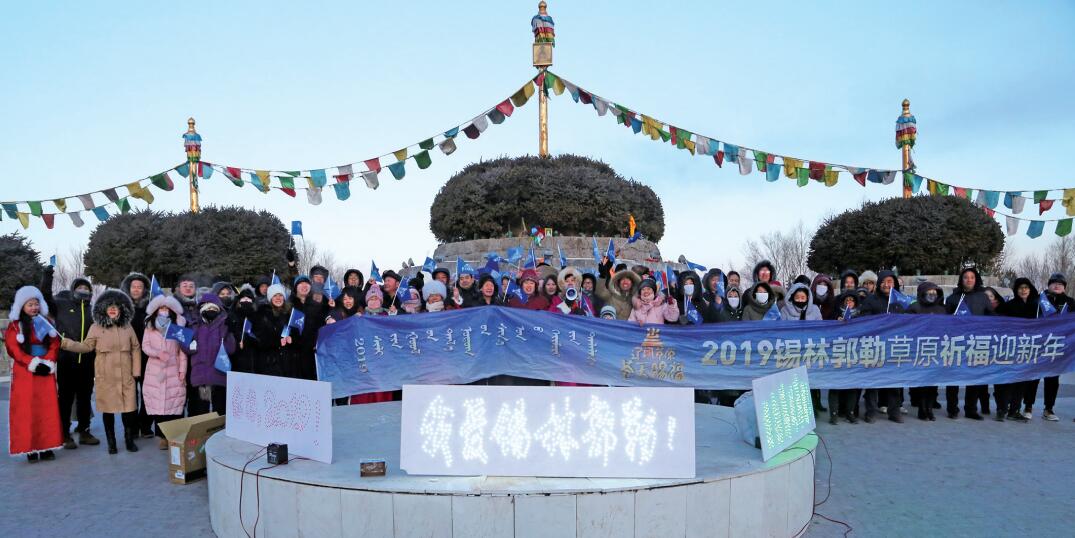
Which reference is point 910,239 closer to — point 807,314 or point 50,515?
point 807,314

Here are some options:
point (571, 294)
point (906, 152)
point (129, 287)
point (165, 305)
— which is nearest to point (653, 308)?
point (571, 294)

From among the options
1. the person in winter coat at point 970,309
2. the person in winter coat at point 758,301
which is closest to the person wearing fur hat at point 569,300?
the person in winter coat at point 758,301

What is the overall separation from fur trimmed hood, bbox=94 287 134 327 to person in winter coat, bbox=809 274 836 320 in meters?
7.99

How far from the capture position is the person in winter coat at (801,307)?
7996 millimetres

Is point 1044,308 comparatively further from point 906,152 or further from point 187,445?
point 906,152

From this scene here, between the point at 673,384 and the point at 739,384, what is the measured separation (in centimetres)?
77

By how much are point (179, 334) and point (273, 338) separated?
962 millimetres

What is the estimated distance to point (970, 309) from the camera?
841 cm

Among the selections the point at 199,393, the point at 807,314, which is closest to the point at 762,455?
the point at 807,314

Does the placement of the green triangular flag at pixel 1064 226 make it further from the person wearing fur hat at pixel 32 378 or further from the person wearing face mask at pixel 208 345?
the person wearing fur hat at pixel 32 378

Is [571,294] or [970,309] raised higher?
[571,294]

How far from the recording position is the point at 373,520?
3.61 m

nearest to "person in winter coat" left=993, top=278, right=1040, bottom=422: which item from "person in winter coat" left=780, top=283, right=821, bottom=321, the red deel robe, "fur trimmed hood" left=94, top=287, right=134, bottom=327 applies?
"person in winter coat" left=780, top=283, right=821, bottom=321

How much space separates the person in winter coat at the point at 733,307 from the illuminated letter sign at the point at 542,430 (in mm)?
4249
